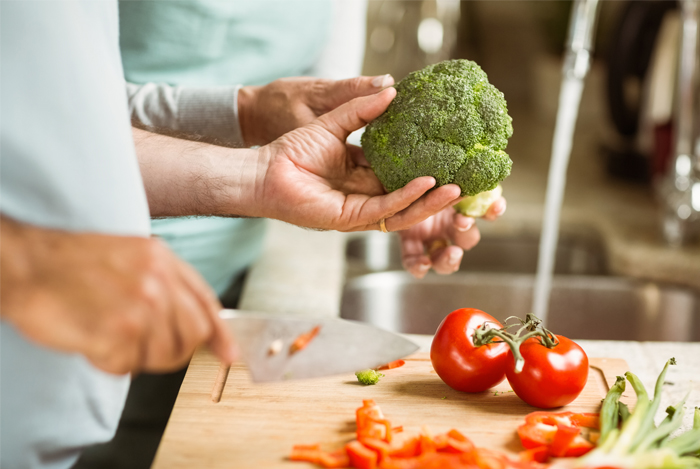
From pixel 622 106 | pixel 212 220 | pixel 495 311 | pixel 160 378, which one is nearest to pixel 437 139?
pixel 212 220

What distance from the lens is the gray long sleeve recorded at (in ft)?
4.25

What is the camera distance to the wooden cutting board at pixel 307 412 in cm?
87

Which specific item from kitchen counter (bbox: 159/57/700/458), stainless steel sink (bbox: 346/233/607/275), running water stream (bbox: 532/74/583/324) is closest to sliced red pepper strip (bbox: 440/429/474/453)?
kitchen counter (bbox: 159/57/700/458)

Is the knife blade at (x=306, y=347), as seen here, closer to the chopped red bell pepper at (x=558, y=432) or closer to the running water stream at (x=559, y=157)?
the chopped red bell pepper at (x=558, y=432)

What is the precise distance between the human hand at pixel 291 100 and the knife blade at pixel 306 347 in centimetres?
46

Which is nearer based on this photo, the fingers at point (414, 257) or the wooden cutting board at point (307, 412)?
the wooden cutting board at point (307, 412)

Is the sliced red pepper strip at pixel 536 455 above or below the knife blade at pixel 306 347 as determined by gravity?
below

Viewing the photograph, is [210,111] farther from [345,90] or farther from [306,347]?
[306,347]

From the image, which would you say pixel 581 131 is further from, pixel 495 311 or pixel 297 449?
pixel 297 449

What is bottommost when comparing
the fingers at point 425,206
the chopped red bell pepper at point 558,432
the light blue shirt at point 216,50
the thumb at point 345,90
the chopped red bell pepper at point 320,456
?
the chopped red bell pepper at point 320,456

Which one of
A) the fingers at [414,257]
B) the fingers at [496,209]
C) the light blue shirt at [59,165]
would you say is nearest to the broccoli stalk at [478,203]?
the fingers at [496,209]

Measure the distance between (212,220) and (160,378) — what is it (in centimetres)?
39

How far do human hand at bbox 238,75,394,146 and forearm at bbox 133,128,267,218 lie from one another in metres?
0.19

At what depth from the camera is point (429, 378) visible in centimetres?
107
